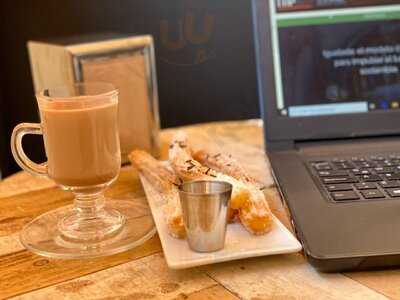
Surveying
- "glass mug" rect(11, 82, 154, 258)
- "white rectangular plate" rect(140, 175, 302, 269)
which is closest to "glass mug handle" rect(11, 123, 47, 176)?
"glass mug" rect(11, 82, 154, 258)

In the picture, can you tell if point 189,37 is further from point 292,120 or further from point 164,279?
point 164,279

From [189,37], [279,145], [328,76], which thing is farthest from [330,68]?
[189,37]

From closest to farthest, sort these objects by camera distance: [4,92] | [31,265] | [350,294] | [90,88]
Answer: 1. [350,294]
2. [31,265]
3. [90,88]
4. [4,92]

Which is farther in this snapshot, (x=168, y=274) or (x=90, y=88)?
(x=90, y=88)

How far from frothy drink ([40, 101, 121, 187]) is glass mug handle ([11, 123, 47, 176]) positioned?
0.08 feet

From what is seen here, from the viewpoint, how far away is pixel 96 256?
69cm

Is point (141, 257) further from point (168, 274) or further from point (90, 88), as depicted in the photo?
point (90, 88)

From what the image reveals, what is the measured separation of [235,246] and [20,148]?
31 cm

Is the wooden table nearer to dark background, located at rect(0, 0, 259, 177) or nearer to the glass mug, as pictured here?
the glass mug

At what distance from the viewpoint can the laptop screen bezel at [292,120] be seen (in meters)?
0.97

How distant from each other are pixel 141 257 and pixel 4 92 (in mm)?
804

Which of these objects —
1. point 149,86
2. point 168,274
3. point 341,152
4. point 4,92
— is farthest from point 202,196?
point 4,92

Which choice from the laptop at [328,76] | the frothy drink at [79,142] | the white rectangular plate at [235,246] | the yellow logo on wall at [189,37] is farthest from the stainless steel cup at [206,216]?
the yellow logo on wall at [189,37]

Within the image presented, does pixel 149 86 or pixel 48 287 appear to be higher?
pixel 149 86
